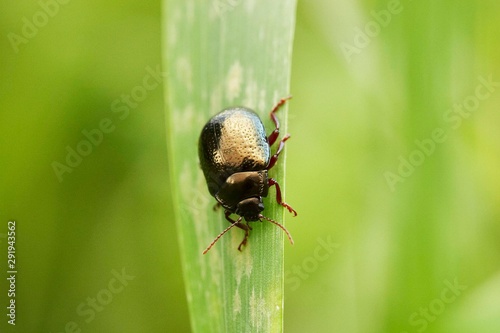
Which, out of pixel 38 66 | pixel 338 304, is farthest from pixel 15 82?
pixel 338 304

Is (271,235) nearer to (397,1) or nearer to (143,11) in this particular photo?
(397,1)

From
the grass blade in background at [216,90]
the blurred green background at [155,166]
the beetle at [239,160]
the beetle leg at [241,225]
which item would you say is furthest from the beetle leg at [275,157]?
the blurred green background at [155,166]

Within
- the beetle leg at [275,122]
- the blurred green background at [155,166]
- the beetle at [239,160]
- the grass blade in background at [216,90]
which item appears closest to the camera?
the grass blade in background at [216,90]

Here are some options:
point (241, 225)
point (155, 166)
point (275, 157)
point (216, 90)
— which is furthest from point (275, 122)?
point (155, 166)

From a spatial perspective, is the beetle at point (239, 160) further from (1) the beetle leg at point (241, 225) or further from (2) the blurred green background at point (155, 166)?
(2) the blurred green background at point (155, 166)

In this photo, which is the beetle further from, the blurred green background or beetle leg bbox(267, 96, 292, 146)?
the blurred green background

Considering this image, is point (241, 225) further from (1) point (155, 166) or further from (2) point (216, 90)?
(1) point (155, 166)
